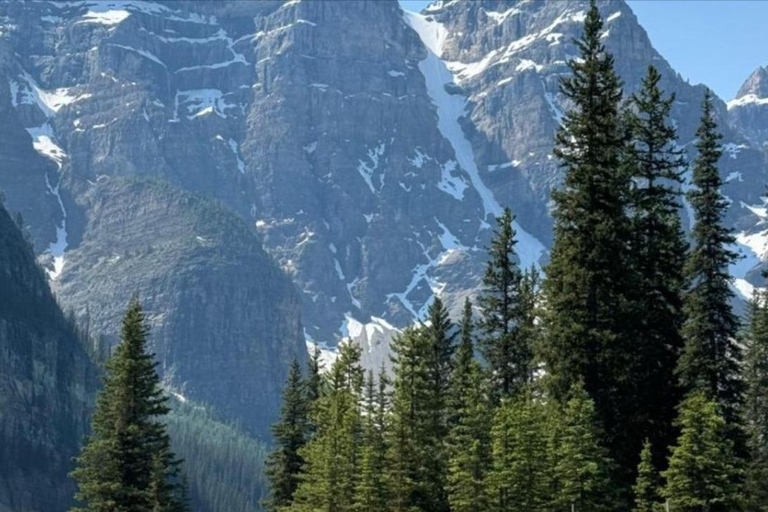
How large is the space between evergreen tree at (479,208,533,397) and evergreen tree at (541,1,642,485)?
11170 millimetres

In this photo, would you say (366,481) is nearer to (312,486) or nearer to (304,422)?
(312,486)

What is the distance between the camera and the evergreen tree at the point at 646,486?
52250 mm

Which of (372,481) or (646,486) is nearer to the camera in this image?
(646,486)

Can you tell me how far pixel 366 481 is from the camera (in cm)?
6488

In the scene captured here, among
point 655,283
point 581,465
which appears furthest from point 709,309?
point 581,465

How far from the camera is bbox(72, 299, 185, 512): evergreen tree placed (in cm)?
6588

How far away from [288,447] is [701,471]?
3837cm

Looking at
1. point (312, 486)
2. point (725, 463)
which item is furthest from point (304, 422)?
point (725, 463)

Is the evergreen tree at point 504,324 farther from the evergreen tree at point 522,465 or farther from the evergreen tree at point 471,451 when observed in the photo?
the evergreen tree at point 522,465

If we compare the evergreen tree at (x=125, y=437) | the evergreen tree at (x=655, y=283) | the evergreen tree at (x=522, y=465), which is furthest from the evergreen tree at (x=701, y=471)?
the evergreen tree at (x=125, y=437)

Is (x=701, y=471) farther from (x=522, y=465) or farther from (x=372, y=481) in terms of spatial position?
(x=372, y=481)

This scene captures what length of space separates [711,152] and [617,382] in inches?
446

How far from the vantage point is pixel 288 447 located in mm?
85375

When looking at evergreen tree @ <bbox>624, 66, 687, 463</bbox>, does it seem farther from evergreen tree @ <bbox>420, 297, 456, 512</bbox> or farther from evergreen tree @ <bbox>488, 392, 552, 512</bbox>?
evergreen tree @ <bbox>420, 297, 456, 512</bbox>
